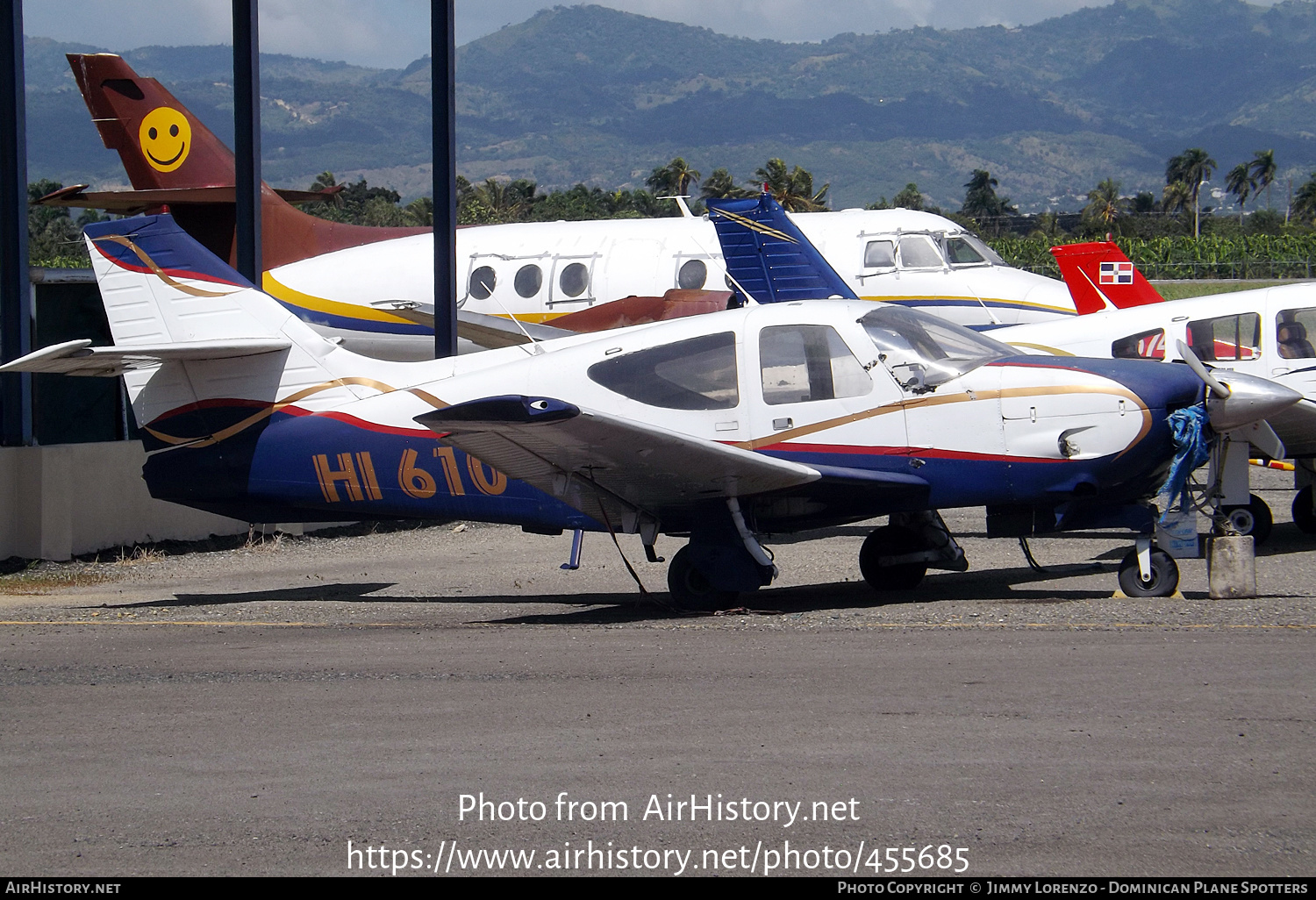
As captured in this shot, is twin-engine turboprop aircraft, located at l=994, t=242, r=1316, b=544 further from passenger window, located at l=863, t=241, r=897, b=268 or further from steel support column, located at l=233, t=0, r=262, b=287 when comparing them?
steel support column, located at l=233, t=0, r=262, b=287

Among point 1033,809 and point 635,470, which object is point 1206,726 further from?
point 635,470

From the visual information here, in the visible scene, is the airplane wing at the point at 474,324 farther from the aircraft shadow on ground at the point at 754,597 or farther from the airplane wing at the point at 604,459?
the airplane wing at the point at 604,459

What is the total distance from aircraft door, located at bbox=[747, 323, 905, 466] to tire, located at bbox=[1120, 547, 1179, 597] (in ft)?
6.24

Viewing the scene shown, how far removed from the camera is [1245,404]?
942cm

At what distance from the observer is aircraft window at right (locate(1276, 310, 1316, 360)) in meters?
14.1

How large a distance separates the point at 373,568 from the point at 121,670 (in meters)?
5.80

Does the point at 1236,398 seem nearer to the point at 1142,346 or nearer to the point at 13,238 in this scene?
the point at 1142,346

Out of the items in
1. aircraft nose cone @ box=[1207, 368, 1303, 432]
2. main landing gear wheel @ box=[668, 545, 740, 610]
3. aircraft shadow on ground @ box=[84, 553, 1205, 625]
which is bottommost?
aircraft shadow on ground @ box=[84, 553, 1205, 625]

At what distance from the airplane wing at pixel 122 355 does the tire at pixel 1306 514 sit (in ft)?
34.4

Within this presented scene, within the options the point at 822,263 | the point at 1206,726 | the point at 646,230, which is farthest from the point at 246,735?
the point at 646,230

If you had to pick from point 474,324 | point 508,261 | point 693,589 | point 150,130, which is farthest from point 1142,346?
point 150,130

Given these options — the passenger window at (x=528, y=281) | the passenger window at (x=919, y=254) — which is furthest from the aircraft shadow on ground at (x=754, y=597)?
the passenger window at (x=528, y=281)

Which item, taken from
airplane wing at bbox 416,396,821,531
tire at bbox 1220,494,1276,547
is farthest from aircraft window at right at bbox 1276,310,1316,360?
airplane wing at bbox 416,396,821,531

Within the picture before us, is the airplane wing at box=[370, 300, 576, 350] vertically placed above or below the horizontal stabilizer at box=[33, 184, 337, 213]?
below
